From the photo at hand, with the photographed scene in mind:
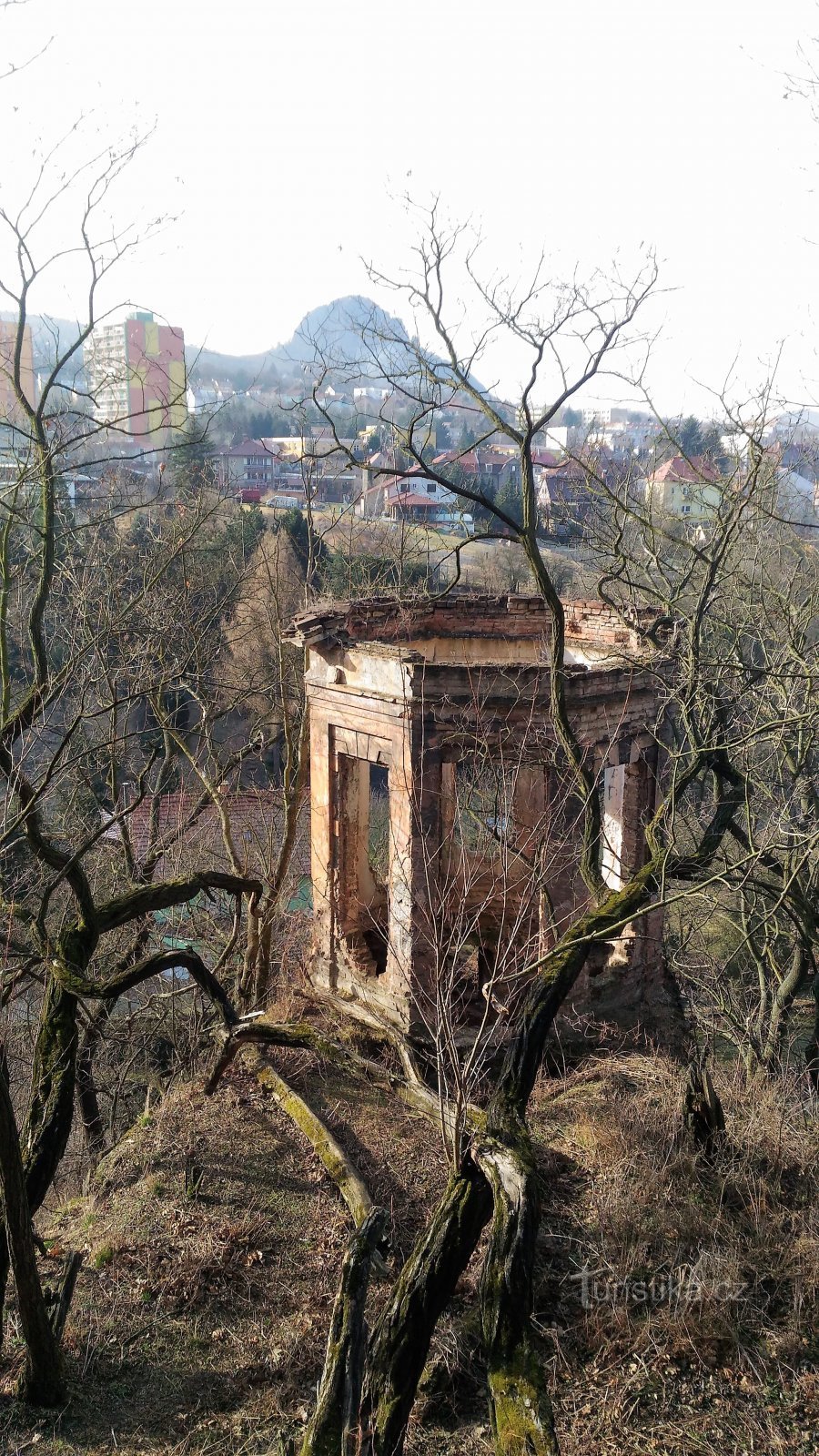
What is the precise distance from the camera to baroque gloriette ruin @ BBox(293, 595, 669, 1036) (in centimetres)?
1054

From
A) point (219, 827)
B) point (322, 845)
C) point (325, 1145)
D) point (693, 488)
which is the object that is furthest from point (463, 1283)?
point (219, 827)

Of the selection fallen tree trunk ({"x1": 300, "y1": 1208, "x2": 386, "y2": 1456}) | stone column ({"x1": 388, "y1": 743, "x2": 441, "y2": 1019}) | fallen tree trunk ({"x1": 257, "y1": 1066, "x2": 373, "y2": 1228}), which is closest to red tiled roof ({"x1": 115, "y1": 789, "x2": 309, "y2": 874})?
stone column ({"x1": 388, "y1": 743, "x2": 441, "y2": 1019})

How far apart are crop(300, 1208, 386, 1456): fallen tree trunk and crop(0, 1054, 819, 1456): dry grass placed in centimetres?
169

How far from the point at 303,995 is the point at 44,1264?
4.68 metres

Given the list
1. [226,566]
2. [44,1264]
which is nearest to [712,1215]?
[44,1264]

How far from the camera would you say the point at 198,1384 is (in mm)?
6562

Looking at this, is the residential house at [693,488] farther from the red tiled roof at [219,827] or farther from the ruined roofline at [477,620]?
the red tiled roof at [219,827]

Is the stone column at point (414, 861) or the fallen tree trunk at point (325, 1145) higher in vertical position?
the stone column at point (414, 861)

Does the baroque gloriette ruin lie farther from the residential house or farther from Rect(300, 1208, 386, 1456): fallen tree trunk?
Rect(300, 1208, 386, 1456): fallen tree trunk

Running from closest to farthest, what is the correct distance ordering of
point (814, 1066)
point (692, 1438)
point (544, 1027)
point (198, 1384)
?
point (692, 1438)
point (198, 1384)
point (544, 1027)
point (814, 1066)

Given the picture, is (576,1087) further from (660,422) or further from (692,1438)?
(660,422)

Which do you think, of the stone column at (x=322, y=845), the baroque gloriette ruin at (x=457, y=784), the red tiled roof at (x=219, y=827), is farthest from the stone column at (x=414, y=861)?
the red tiled roof at (x=219, y=827)

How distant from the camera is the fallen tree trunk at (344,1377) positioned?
4492 millimetres

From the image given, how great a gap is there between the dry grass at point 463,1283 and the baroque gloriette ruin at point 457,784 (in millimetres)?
1938
